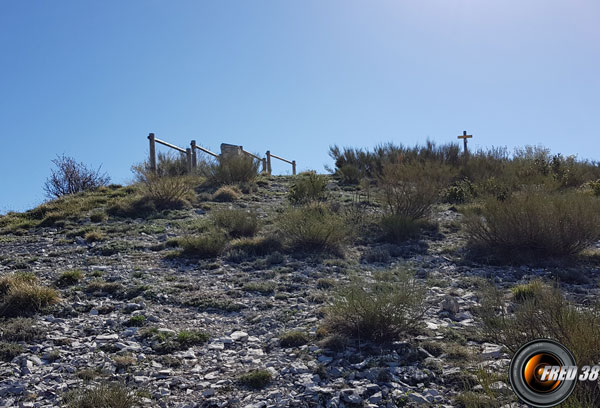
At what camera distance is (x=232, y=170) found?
16891mm

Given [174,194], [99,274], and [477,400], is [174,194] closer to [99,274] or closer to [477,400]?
[99,274]

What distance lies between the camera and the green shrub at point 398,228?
32.9ft

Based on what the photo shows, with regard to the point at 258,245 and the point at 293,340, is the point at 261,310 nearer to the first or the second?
the point at 293,340

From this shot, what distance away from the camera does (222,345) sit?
5398mm

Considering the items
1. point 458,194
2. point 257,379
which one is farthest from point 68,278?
point 458,194

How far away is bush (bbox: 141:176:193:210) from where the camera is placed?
521 inches

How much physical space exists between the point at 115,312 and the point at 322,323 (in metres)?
2.69

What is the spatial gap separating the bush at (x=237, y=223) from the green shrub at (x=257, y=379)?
5.87 meters

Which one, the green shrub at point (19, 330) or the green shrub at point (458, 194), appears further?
the green shrub at point (458, 194)

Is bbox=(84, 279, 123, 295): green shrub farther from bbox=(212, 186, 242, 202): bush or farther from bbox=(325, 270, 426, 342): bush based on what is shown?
bbox=(212, 186, 242, 202): bush

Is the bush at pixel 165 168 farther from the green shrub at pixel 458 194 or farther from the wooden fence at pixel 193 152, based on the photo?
the green shrub at pixel 458 194

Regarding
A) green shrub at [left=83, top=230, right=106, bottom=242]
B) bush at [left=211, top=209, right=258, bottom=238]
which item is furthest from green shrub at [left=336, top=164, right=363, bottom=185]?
green shrub at [left=83, top=230, right=106, bottom=242]

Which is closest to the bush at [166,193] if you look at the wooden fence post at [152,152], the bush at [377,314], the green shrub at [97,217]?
the green shrub at [97,217]

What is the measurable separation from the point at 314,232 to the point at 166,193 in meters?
5.55
